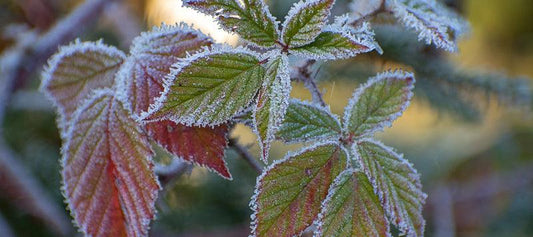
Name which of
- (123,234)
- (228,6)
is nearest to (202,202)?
(123,234)

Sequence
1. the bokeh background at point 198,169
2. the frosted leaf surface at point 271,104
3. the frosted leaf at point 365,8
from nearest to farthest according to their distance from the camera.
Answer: the frosted leaf surface at point 271,104 → the frosted leaf at point 365,8 → the bokeh background at point 198,169

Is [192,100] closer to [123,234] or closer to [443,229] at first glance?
[123,234]

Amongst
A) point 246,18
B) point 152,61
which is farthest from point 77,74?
point 246,18

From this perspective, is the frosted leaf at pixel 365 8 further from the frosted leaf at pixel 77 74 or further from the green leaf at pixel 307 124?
the frosted leaf at pixel 77 74

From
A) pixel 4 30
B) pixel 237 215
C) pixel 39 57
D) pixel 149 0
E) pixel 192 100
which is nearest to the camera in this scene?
pixel 192 100

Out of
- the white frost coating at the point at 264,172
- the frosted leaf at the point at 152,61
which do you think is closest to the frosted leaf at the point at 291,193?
the white frost coating at the point at 264,172

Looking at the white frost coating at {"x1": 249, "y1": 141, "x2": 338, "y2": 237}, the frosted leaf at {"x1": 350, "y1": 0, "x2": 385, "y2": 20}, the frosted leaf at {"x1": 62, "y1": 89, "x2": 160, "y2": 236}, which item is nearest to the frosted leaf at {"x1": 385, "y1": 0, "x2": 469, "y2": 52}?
the frosted leaf at {"x1": 350, "y1": 0, "x2": 385, "y2": 20}
